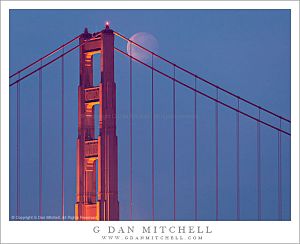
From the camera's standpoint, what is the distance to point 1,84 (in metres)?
10.7

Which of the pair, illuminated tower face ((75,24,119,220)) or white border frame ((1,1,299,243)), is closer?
white border frame ((1,1,299,243))

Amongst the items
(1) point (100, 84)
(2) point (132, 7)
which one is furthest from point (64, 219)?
(2) point (132, 7)

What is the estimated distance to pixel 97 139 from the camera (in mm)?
12719

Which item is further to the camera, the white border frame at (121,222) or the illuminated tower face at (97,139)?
the illuminated tower face at (97,139)

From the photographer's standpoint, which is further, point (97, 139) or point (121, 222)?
point (97, 139)

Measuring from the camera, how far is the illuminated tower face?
41.1 ft

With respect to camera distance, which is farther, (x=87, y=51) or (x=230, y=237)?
(x=87, y=51)

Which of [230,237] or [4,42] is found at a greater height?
[4,42]

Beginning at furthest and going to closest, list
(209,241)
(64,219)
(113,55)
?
(113,55) < (64,219) < (209,241)

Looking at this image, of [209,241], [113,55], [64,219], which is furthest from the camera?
[113,55]

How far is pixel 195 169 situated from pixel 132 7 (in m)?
2.40

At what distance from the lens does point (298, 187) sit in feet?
35.8

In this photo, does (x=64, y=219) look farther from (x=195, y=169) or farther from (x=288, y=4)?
(x=288, y=4)

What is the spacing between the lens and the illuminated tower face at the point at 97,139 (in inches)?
493
